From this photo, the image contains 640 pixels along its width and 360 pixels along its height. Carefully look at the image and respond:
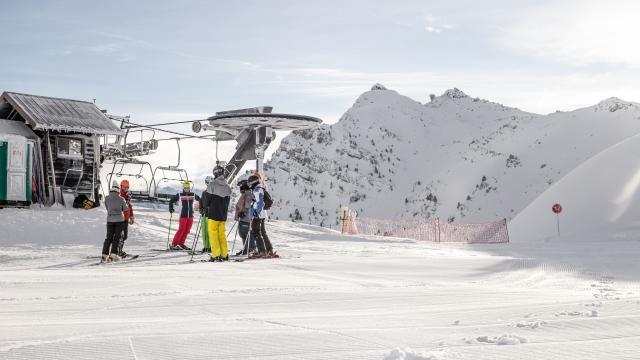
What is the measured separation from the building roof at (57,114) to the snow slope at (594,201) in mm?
19423

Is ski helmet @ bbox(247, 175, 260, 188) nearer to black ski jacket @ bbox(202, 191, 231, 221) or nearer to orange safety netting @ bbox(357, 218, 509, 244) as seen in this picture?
black ski jacket @ bbox(202, 191, 231, 221)

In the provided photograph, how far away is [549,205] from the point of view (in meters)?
31.4

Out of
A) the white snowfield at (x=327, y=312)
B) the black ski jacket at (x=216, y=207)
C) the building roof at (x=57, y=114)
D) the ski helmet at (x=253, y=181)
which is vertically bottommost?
the white snowfield at (x=327, y=312)

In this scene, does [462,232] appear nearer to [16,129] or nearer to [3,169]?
[16,129]

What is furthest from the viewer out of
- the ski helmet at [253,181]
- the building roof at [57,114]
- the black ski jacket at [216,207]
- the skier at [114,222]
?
the building roof at [57,114]

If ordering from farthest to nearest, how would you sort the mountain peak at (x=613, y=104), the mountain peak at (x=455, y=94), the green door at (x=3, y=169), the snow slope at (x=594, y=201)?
the mountain peak at (x=455, y=94), the mountain peak at (x=613, y=104), the snow slope at (x=594, y=201), the green door at (x=3, y=169)

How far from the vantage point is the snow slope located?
27.1m

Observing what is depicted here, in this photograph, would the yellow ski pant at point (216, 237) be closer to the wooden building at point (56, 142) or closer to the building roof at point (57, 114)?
the wooden building at point (56, 142)

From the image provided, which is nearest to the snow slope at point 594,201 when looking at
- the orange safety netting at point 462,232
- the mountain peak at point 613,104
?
the orange safety netting at point 462,232

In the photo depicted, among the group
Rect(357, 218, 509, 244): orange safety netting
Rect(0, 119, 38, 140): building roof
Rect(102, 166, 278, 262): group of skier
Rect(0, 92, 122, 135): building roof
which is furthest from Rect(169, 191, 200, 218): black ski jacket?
Rect(357, 218, 509, 244): orange safety netting

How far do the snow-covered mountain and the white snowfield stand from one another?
86490 millimetres

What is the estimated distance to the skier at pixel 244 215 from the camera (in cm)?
1364

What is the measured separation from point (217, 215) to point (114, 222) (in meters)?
2.50

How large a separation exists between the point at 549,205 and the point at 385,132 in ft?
359
